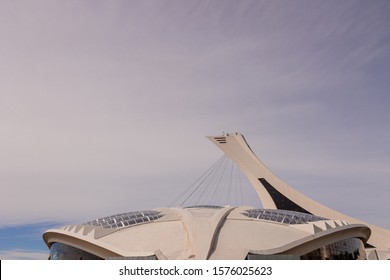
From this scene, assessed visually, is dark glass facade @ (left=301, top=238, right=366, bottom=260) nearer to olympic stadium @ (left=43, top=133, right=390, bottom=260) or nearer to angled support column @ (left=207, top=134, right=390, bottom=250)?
olympic stadium @ (left=43, top=133, right=390, bottom=260)

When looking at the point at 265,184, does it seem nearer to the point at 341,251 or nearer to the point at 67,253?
the point at 341,251

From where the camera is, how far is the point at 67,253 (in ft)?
111

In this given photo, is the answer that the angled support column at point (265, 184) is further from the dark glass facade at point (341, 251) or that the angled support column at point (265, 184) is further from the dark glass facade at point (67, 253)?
the dark glass facade at point (67, 253)

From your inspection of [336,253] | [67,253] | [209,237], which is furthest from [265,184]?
[67,253]

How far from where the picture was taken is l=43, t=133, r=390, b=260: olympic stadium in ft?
91.0

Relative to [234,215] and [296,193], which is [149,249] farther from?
[296,193]

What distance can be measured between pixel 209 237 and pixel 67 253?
1432 cm

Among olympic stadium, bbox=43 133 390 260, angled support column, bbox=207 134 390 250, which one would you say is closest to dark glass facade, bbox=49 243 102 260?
olympic stadium, bbox=43 133 390 260

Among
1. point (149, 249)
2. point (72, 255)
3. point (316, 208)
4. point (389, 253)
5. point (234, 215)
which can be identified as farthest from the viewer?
point (316, 208)

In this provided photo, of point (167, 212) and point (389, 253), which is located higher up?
point (167, 212)

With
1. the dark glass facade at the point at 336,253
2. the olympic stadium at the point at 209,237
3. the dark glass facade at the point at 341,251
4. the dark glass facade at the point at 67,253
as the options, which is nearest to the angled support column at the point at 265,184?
the olympic stadium at the point at 209,237
